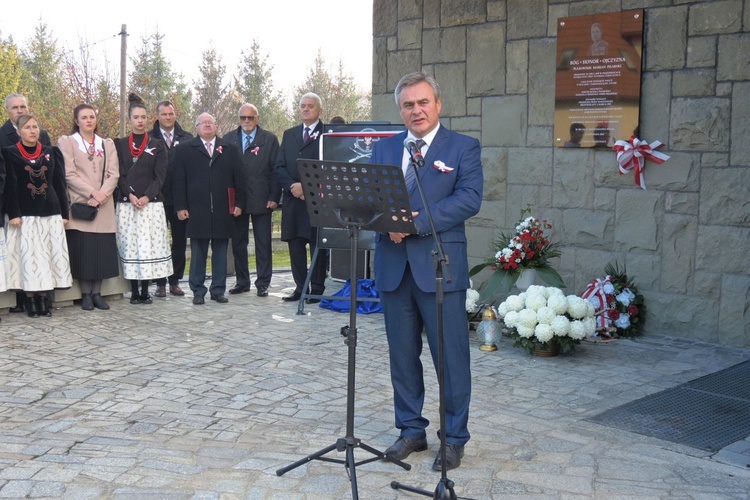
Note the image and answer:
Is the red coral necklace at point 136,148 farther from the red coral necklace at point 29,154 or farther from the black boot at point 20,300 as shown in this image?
the black boot at point 20,300

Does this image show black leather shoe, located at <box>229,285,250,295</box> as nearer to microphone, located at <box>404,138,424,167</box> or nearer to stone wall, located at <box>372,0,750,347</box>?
stone wall, located at <box>372,0,750,347</box>

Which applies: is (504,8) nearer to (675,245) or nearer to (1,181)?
(675,245)

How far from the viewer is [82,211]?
8180 mm

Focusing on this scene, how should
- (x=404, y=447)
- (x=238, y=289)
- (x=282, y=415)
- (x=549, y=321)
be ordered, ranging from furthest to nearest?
(x=238, y=289), (x=549, y=321), (x=282, y=415), (x=404, y=447)

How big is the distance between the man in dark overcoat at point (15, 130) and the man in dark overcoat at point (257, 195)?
1963mm

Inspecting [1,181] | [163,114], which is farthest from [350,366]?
[163,114]

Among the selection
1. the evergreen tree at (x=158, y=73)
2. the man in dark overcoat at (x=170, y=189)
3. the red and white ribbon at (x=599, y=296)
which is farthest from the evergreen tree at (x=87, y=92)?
the red and white ribbon at (x=599, y=296)

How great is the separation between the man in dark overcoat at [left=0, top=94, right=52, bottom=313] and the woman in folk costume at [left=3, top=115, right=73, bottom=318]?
0.72 feet

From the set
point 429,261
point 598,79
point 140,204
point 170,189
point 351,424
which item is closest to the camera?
point 351,424

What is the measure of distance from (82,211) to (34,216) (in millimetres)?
459

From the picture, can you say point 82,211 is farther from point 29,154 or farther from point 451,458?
point 451,458

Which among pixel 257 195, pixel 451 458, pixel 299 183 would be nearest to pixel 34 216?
pixel 257 195

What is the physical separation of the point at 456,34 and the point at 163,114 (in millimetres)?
3143

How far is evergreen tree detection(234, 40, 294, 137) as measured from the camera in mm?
39000
